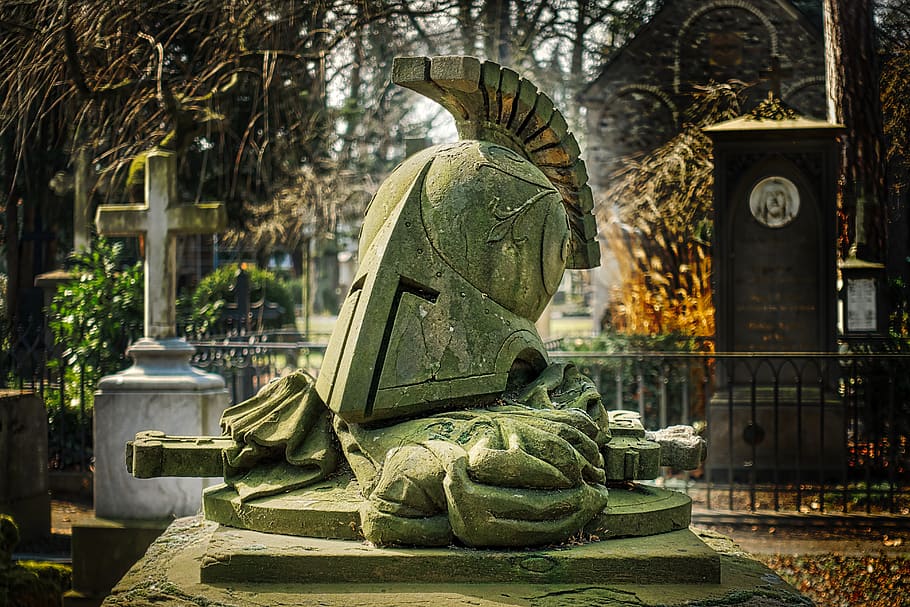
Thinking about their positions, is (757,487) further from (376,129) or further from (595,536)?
(376,129)

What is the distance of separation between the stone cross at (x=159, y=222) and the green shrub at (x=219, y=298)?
3.47 m

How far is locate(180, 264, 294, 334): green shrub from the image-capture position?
1192 centimetres

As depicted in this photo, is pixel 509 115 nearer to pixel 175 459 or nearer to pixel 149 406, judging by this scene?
pixel 175 459

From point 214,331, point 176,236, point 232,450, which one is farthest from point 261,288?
point 232,450

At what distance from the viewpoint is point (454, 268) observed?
4379 mm

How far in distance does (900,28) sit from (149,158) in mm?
7665

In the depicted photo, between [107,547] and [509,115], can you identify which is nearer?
[509,115]

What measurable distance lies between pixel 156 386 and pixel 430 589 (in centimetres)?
460

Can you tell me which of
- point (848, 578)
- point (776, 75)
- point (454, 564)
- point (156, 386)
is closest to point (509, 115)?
point (454, 564)

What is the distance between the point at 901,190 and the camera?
1083cm

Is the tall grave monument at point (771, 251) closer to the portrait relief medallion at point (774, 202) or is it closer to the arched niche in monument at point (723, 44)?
the portrait relief medallion at point (774, 202)

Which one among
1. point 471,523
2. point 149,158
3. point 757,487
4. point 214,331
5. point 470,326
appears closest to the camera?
point 471,523

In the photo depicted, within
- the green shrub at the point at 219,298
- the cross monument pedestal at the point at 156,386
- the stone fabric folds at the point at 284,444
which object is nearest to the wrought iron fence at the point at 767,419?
the green shrub at the point at 219,298

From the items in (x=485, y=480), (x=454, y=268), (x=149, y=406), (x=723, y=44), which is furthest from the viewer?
(x=723, y=44)
